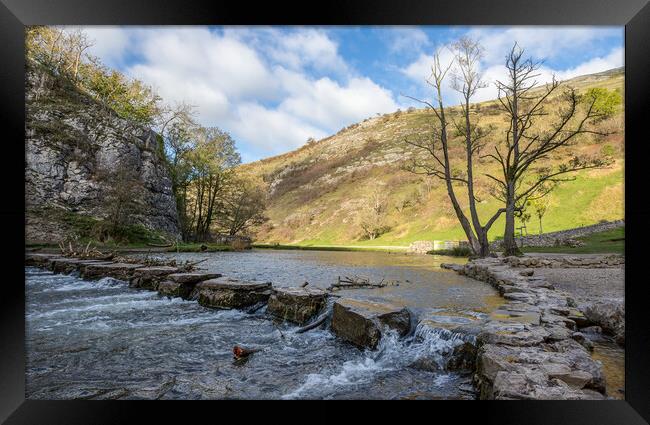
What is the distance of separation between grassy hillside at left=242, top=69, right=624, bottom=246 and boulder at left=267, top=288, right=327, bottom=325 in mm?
7815

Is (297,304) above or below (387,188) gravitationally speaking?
below

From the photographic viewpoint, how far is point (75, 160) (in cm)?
1705

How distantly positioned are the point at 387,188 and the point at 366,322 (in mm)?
37616

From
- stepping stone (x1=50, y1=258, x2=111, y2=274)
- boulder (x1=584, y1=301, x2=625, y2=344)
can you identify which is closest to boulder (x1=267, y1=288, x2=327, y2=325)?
boulder (x1=584, y1=301, x2=625, y2=344)

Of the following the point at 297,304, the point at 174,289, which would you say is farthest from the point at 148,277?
the point at 297,304

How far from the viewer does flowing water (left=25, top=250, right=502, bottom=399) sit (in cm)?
342

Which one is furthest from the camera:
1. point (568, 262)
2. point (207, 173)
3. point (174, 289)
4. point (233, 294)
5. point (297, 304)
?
point (207, 173)

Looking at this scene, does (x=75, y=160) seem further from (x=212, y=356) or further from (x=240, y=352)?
(x=240, y=352)

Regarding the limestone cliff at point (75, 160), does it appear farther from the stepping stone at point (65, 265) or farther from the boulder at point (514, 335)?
the boulder at point (514, 335)

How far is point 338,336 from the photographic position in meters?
4.89

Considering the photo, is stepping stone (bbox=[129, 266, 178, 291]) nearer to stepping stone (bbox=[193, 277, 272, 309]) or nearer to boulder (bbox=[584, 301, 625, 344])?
stepping stone (bbox=[193, 277, 272, 309])
